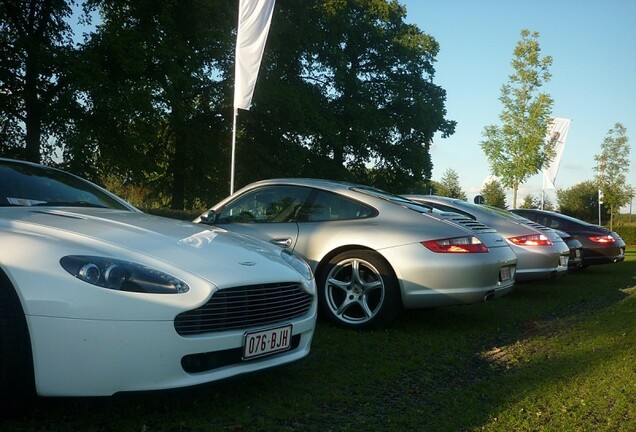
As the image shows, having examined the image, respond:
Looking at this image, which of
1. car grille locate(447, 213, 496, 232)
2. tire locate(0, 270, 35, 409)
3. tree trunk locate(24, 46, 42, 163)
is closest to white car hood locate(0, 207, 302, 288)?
tire locate(0, 270, 35, 409)

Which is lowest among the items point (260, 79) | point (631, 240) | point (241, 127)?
point (631, 240)

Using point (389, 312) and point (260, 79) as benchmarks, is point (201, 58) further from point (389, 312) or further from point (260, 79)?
point (389, 312)

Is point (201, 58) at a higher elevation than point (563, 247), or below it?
higher

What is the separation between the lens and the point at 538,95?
3125 cm

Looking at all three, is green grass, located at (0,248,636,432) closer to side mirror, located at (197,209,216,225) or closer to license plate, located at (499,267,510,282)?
license plate, located at (499,267,510,282)

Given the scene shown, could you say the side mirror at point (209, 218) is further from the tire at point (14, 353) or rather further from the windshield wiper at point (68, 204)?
the tire at point (14, 353)

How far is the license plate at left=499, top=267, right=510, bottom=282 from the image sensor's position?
20.1 ft

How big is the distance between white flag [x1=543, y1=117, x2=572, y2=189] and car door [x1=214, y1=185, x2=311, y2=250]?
91.4ft

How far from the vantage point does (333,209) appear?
20.6 ft

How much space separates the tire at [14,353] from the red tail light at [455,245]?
3.60m

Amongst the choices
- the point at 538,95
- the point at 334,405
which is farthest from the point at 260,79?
the point at 334,405

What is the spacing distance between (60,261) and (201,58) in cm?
2590

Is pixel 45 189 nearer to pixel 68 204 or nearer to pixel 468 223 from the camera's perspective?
pixel 68 204

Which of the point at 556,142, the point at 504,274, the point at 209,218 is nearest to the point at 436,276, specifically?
the point at 504,274
